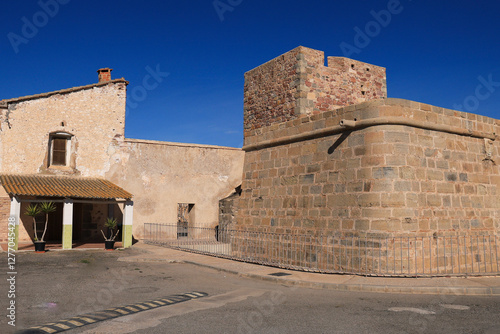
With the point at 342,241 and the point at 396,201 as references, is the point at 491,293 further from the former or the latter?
the point at 342,241

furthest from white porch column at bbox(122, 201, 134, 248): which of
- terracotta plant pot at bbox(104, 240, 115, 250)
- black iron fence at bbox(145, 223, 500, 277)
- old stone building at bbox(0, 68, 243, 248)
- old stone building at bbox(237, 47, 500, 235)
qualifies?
black iron fence at bbox(145, 223, 500, 277)

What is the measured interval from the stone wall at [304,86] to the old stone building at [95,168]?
505cm

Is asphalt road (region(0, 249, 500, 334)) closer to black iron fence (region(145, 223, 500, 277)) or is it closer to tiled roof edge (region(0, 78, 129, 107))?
black iron fence (region(145, 223, 500, 277))

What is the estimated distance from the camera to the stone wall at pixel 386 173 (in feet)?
31.0

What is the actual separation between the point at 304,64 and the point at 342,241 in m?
8.40

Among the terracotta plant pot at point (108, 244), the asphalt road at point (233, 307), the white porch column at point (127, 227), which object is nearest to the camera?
the asphalt road at point (233, 307)

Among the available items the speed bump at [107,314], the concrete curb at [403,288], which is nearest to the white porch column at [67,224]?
the speed bump at [107,314]

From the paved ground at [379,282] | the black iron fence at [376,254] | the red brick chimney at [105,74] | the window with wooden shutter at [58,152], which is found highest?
the red brick chimney at [105,74]

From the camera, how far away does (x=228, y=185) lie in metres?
23.0

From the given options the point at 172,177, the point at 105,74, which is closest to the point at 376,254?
the point at 172,177

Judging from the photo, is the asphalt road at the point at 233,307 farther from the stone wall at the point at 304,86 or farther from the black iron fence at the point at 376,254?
the stone wall at the point at 304,86

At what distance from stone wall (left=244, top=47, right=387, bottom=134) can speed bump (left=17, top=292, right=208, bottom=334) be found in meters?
10.2

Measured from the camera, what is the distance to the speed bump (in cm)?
533

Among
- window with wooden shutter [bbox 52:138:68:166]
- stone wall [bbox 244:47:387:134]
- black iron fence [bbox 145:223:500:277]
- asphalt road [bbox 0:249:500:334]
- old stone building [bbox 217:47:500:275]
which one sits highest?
stone wall [bbox 244:47:387:134]
